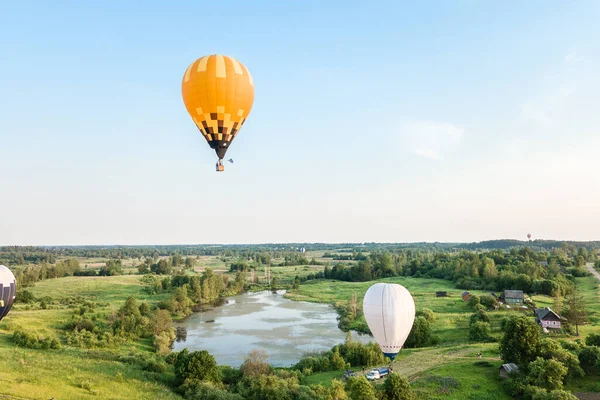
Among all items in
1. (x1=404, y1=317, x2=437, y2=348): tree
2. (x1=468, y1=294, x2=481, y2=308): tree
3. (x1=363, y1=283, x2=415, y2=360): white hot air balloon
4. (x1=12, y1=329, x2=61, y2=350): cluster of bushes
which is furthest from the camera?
(x1=468, y1=294, x2=481, y2=308): tree

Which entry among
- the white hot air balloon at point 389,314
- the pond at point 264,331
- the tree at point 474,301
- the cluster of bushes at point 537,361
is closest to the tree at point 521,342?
the cluster of bushes at point 537,361

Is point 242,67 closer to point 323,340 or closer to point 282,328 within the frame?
point 323,340

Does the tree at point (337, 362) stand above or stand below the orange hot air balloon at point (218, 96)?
below

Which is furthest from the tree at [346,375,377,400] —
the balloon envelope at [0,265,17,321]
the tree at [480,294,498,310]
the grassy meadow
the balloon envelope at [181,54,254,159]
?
the tree at [480,294,498,310]

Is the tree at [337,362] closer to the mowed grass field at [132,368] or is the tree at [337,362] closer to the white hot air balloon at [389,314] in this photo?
the mowed grass field at [132,368]

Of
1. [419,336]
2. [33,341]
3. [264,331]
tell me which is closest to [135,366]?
[33,341]

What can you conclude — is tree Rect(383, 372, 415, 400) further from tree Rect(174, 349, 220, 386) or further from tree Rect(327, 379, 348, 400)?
tree Rect(174, 349, 220, 386)
